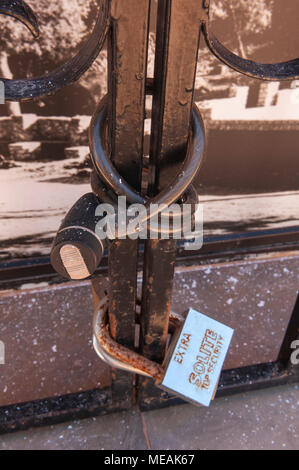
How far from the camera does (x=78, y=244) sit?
1.70ft

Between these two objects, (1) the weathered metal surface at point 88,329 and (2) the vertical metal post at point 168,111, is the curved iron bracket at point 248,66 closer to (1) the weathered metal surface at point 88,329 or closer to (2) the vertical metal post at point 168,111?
(2) the vertical metal post at point 168,111

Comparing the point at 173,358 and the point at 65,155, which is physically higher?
the point at 65,155

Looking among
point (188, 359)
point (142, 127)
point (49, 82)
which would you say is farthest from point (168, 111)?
point (188, 359)

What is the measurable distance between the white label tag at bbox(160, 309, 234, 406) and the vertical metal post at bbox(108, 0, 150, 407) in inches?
5.1

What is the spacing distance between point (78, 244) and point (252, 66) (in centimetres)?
35

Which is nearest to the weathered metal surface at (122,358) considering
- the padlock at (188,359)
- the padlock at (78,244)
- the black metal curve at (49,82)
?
the padlock at (188,359)

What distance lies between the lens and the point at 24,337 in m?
1.30

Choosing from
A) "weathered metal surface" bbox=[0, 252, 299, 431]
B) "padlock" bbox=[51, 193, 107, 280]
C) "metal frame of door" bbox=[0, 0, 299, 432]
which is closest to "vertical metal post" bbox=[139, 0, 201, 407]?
"metal frame of door" bbox=[0, 0, 299, 432]

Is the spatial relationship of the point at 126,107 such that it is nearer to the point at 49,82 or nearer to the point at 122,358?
the point at 49,82

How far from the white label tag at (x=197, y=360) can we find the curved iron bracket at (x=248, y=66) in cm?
46
